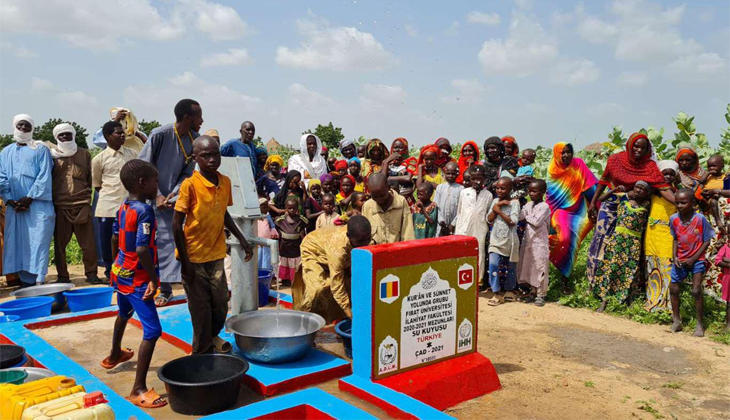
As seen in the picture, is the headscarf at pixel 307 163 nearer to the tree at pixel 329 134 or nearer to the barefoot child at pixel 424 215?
the barefoot child at pixel 424 215

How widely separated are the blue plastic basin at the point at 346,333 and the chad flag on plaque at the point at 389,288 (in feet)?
2.46

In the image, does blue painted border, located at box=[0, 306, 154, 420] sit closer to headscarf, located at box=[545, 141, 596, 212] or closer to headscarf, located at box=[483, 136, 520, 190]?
headscarf, located at box=[483, 136, 520, 190]

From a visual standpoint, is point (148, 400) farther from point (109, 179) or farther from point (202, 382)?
point (109, 179)

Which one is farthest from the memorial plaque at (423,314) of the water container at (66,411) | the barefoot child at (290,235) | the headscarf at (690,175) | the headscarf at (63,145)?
the headscarf at (63,145)

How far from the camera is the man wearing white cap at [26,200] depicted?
6723mm

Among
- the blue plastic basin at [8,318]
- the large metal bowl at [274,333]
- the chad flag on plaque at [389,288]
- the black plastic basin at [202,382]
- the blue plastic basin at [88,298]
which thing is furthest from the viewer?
the blue plastic basin at [88,298]

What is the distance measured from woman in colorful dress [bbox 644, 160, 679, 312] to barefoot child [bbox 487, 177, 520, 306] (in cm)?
136

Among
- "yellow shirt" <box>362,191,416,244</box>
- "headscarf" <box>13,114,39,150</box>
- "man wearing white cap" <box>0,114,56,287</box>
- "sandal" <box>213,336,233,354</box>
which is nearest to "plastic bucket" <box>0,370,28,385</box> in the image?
"sandal" <box>213,336,233,354</box>

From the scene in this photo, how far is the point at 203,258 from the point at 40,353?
1.41 m

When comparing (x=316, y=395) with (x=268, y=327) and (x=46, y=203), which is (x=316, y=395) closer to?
(x=268, y=327)

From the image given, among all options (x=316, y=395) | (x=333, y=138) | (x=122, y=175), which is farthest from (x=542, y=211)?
(x=333, y=138)

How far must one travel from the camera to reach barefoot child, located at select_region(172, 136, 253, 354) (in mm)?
3707

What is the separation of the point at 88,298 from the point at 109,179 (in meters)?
1.73

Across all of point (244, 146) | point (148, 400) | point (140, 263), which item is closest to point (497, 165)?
point (244, 146)
